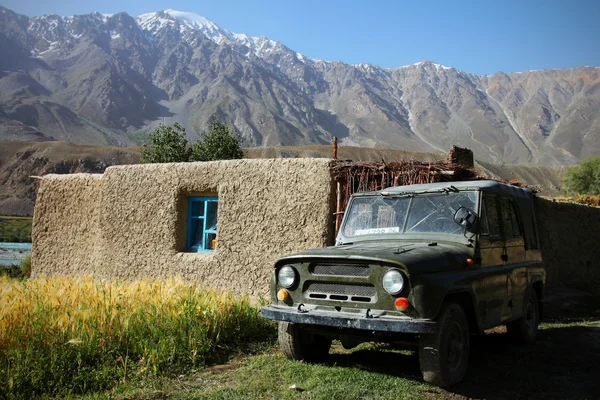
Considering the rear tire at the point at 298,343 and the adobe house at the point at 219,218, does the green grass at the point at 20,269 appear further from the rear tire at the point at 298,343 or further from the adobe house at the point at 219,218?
the rear tire at the point at 298,343

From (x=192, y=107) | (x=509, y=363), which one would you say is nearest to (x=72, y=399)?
(x=509, y=363)

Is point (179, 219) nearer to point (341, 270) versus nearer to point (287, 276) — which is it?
point (287, 276)

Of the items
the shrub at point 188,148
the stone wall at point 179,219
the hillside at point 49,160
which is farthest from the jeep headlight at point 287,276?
the hillside at point 49,160

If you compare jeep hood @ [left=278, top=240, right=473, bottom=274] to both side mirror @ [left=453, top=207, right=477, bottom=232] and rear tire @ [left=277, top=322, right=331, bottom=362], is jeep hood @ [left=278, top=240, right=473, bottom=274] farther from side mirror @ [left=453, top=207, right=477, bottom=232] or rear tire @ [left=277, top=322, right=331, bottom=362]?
rear tire @ [left=277, top=322, right=331, bottom=362]

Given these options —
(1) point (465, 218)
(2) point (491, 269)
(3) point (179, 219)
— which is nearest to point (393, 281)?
(1) point (465, 218)

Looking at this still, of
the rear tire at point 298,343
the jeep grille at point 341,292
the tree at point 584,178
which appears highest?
the tree at point 584,178

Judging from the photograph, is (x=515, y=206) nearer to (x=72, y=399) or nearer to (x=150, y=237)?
(x=72, y=399)

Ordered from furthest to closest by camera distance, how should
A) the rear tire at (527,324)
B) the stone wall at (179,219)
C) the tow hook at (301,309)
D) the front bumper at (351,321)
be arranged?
the stone wall at (179,219) < the rear tire at (527,324) < the tow hook at (301,309) < the front bumper at (351,321)

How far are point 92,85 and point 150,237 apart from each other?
135 meters

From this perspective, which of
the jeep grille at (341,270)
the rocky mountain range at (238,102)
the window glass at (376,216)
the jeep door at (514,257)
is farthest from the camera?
the rocky mountain range at (238,102)

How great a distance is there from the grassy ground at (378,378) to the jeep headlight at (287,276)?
2.54ft

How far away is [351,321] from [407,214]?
5.03 feet

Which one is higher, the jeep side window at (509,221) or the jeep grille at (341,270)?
the jeep side window at (509,221)

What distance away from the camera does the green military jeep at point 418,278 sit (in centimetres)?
411
